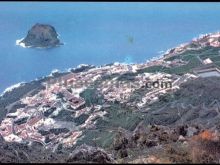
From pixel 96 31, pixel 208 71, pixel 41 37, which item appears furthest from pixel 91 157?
pixel 96 31

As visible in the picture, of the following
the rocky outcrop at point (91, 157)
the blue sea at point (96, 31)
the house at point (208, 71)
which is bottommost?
the blue sea at point (96, 31)

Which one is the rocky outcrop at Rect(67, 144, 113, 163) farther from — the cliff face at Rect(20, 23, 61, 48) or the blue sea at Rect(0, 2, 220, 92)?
the cliff face at Rect(20, 23, 61, 48)

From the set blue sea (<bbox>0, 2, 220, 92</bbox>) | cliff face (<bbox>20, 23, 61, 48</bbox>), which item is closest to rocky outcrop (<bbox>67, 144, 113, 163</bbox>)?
blue sea (<bbox>0, 2, 220, 92</bbox>)

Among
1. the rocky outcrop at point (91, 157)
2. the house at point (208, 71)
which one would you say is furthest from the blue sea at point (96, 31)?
the rocky outcrop at point (91, 157)

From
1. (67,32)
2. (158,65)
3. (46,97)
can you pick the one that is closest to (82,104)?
(46,97)

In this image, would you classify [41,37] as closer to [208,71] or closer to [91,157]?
[208,71]

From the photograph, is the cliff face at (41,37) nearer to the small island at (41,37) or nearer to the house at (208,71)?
the small island at (41,37)

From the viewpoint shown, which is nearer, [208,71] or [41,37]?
[208,71]

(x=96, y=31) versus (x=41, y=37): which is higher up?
(x=41, y=37)
